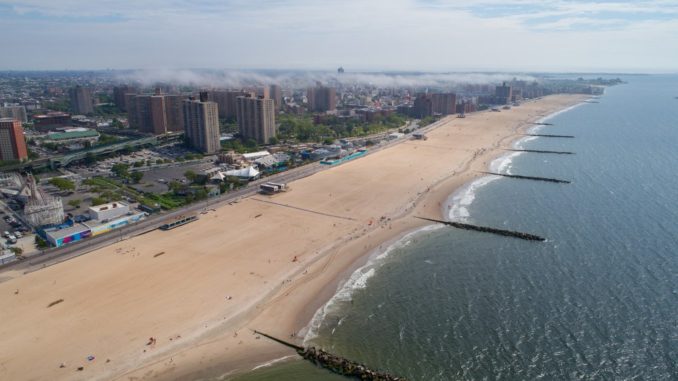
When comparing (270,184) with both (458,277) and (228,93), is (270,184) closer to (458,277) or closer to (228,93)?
(458,277)

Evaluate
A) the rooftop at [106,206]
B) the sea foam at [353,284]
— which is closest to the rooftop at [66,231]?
the rooftop at [106,206]

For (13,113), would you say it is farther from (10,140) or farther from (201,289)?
(201,289)

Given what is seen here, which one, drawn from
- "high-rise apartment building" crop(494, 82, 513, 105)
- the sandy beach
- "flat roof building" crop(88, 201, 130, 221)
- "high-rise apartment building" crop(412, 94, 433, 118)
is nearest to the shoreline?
the sandy beach

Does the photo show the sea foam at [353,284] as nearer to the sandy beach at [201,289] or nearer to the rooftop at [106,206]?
the sandy beach at [201,289]

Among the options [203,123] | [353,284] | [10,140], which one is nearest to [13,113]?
[10,140]

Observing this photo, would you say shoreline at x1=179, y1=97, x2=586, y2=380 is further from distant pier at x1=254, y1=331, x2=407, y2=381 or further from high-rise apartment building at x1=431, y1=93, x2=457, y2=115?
high-rise apartment building at x1=431, y1=93, x2=457, y2=115

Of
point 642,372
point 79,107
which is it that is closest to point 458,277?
point 642,372
